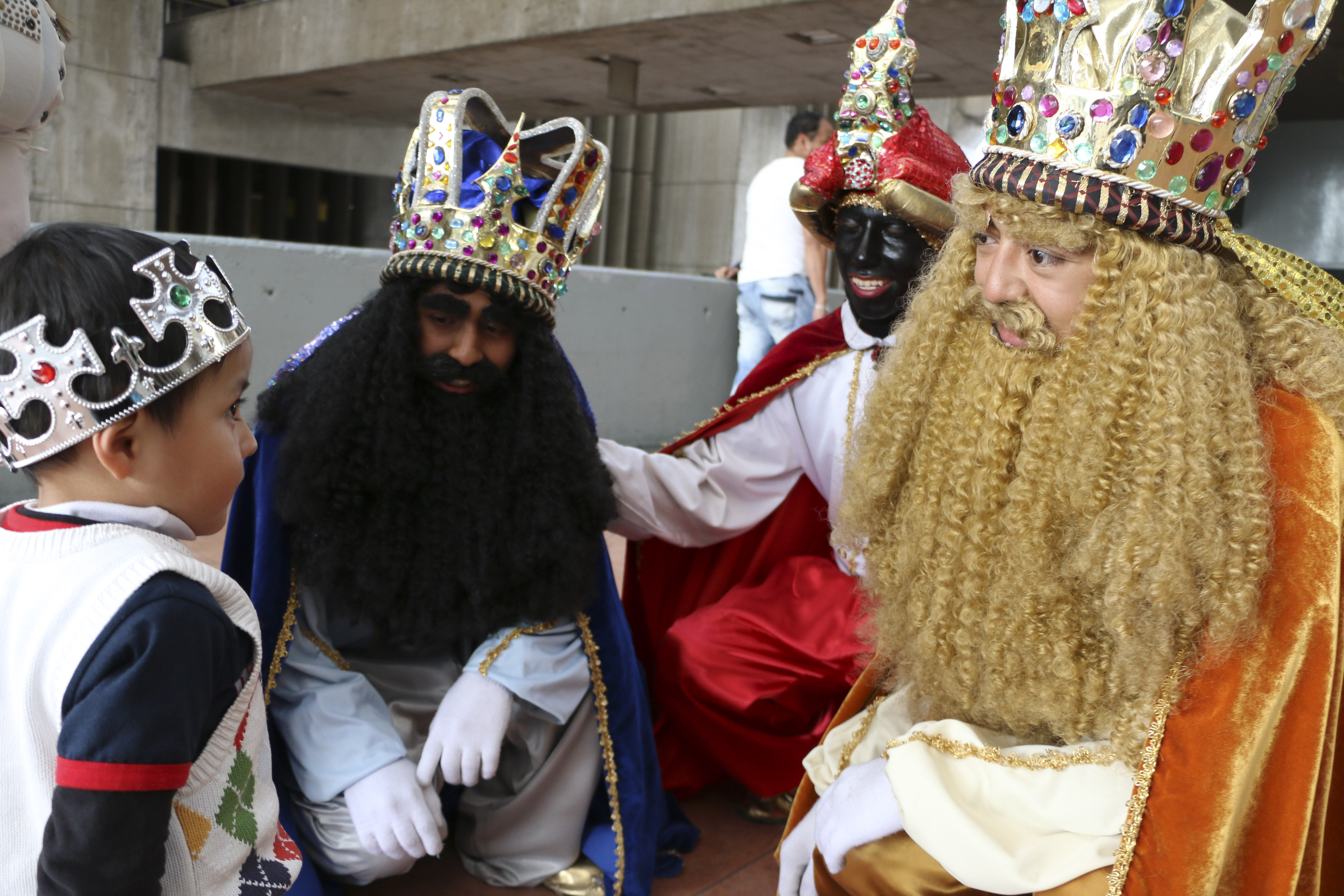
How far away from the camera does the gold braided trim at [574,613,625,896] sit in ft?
7.75

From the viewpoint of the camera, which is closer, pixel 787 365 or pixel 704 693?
pixel 704 693

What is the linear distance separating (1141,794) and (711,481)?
1.46 meters

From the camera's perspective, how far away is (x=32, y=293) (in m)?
1.21

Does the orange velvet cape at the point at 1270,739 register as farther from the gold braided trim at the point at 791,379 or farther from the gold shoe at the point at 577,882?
the gold braided trim at the point at 791,379

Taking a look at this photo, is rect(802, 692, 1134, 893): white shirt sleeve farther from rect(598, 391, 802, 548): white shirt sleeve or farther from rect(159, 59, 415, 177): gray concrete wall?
rect(159, 59, 415, 177): gray concrete wall

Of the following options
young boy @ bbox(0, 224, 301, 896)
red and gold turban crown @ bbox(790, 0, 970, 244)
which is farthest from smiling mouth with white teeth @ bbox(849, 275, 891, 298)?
young boy @ bbox(0, 224, 301, 896)

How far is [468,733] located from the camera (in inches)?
83.8

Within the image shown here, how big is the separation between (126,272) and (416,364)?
1047 mm

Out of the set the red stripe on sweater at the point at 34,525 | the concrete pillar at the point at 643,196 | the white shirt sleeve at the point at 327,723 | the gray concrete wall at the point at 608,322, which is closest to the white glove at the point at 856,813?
the white shirt sleeve at the point at 327,723

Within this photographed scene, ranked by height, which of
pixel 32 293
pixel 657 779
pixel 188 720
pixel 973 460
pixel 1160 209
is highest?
pixel 1160 209

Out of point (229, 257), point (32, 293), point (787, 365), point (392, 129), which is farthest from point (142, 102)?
point (32, 293)

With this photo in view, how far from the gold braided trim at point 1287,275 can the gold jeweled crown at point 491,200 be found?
1.20m

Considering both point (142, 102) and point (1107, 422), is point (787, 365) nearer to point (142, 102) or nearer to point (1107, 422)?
point (1107, 422)

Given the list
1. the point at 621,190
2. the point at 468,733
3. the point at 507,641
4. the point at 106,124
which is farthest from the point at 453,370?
the point at 621,190
